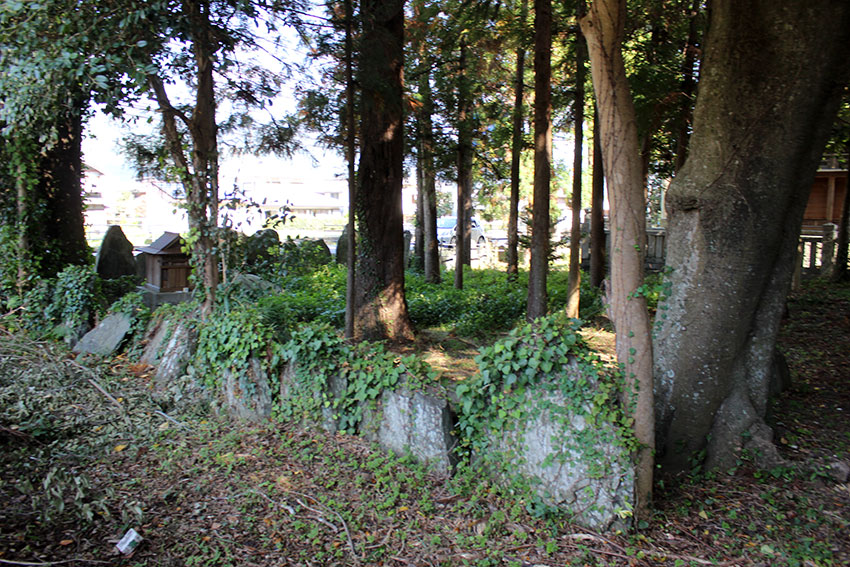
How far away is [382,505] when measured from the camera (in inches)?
170

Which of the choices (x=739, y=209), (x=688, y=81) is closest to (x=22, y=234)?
(x=739, y=209)

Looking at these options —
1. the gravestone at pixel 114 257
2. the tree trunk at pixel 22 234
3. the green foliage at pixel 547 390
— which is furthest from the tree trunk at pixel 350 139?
the gravestone at pixel 114 257

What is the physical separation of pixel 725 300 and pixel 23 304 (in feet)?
30.4

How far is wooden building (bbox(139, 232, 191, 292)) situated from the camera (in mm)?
10805

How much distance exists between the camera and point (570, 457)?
13.2 ft

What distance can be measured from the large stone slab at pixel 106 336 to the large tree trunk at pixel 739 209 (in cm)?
677

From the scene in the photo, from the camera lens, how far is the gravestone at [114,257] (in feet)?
37.1

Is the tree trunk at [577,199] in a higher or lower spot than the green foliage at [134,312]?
higher

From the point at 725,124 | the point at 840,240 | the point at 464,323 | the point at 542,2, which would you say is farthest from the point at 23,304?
the point at 840,240

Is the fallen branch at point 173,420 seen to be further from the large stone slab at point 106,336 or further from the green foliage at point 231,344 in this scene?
the large stone slab at point 106,336

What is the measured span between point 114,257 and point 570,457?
10.6m

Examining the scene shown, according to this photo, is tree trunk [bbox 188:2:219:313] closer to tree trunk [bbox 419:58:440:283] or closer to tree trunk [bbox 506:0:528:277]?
tree trunk [bbox 419:58:440:283]

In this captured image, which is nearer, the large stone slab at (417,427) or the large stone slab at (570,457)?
the large stone slab at (570,457)

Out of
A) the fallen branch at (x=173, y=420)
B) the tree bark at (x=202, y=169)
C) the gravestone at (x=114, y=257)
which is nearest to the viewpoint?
the fallen branch at (x=173, y=420)
